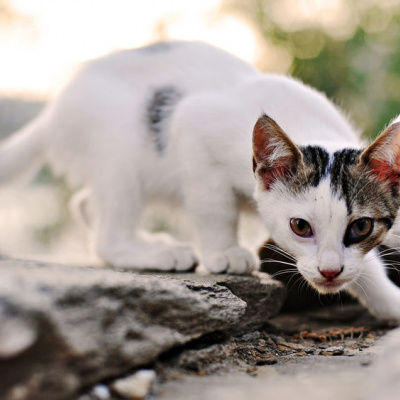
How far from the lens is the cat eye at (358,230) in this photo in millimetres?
1801

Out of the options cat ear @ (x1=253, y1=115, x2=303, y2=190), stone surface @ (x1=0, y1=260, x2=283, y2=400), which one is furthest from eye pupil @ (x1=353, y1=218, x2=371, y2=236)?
stone surface @ (x1=0, y1=260, x2=283, y2=400)

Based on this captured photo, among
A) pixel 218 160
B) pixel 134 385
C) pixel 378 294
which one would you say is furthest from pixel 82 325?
pixel 378 294

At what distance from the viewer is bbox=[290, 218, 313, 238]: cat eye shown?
72.5 inches

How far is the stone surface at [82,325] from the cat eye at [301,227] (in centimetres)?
47

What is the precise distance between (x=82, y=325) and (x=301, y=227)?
0.93 metres

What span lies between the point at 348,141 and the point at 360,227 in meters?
0.70

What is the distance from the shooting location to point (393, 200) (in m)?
1.94

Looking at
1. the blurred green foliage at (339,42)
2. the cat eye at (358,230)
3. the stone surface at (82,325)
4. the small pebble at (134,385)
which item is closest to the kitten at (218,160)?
the cat eye at (358,230)

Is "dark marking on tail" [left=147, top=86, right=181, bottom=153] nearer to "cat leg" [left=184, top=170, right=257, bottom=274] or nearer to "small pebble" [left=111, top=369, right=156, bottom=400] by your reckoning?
"cat leg" [left=184, top=170, right=257, bottom=274]

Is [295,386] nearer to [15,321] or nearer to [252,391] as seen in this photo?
[252,391]

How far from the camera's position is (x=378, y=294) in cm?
224

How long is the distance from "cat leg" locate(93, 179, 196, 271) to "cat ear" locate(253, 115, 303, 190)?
71 centimetres

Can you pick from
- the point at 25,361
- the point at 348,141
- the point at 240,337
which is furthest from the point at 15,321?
the point at 348,141

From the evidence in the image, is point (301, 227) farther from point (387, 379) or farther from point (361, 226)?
point (387, 379)
